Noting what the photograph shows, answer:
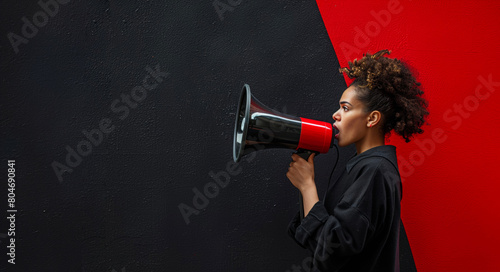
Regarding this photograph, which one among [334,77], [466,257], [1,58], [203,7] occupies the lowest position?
[466,257]

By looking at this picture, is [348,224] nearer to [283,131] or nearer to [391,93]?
[283,131]

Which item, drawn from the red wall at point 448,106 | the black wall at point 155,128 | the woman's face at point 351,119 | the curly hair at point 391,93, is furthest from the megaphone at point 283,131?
the red wall at point 448,106

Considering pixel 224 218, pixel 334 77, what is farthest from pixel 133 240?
Answer: pixel 334 77

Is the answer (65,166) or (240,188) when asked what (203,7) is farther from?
(65,166)

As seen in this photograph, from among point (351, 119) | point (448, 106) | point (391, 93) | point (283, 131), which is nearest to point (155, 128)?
point (283, 131)

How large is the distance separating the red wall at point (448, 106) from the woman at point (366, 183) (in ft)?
1.43

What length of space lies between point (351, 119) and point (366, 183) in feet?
0.83

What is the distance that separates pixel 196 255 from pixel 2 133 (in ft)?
3.65

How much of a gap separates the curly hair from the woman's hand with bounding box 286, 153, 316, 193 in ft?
0.98

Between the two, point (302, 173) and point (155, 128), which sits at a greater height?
point (155, 128)

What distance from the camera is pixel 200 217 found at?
170 centimetres

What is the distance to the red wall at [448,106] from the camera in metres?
1.65

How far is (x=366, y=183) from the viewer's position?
112 cm

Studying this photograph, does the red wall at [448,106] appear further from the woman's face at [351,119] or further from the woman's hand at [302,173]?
the woman's hand at [302,173]
